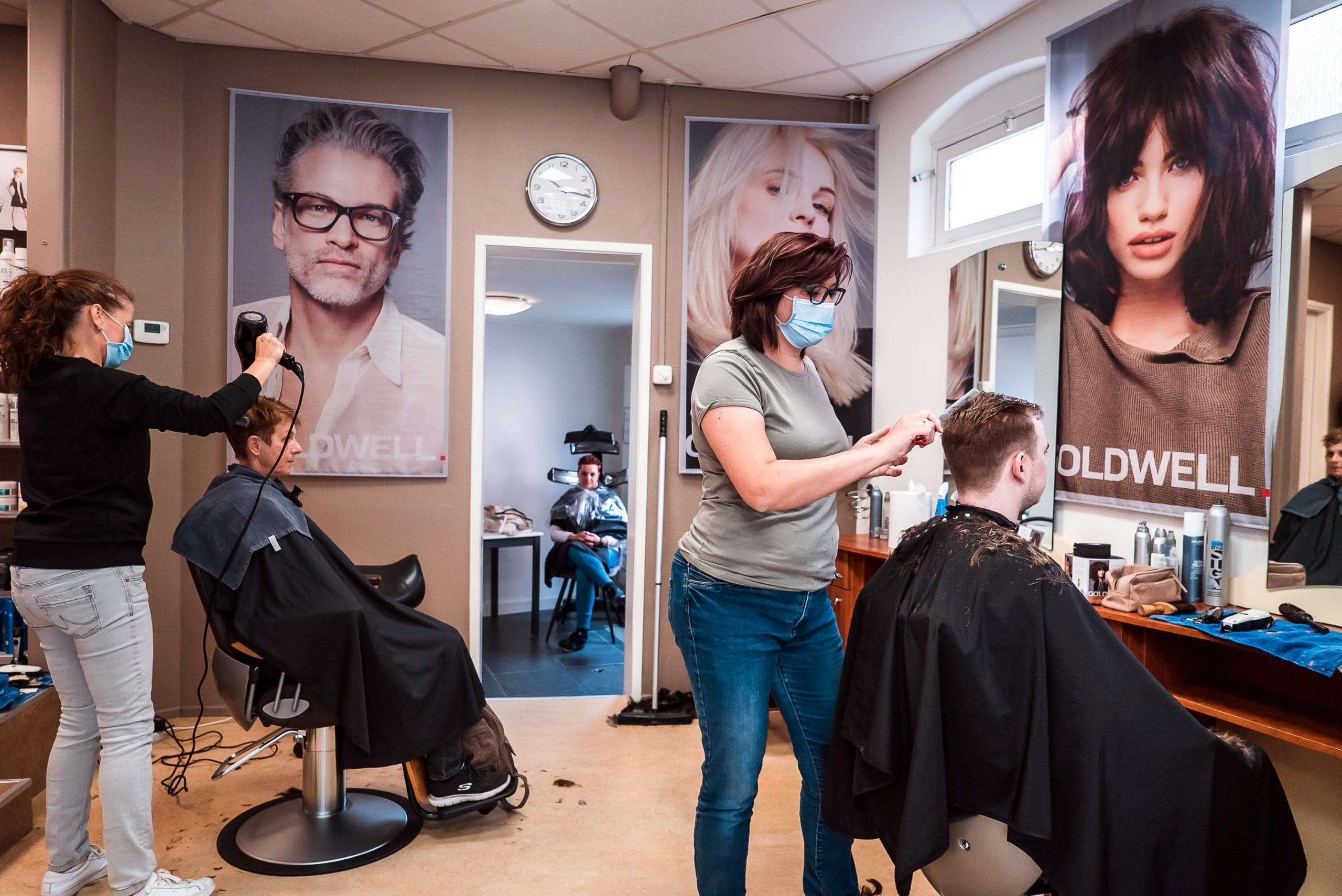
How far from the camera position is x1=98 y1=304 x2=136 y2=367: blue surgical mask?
1920 millimetres

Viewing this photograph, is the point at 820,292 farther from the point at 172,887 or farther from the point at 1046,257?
the point at 172,887

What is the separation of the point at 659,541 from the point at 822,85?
2007 mm

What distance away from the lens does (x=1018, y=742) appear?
4.32 ft

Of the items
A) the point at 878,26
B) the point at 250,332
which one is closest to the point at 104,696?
the point at 250,332

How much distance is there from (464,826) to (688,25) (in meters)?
2.70

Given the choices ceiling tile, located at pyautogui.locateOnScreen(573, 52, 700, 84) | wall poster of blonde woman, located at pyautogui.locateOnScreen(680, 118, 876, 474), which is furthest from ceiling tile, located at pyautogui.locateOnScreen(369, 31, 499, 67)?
wall poster of blonde woman, located at pyautogui.locateOnScreen(680, 118, 876, 474)

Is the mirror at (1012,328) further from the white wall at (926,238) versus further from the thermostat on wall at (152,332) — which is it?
the thermostat on wall at (152,332)

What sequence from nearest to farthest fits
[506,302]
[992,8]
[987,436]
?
[987,436], [992,8], [506,302]

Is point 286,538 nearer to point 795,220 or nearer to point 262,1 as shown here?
point 262,1

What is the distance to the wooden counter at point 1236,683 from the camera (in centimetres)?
181

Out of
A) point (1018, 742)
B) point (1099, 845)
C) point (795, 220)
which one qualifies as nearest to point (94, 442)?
point (1018, 742)

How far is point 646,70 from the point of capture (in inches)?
136

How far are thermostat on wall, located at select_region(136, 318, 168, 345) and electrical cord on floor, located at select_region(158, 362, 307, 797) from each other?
1.62 ft

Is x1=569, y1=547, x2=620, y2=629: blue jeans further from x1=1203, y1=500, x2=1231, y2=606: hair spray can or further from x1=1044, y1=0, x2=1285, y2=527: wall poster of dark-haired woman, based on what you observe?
x1=1203, y1=500, x2=1231, y2=606: hair spray can
